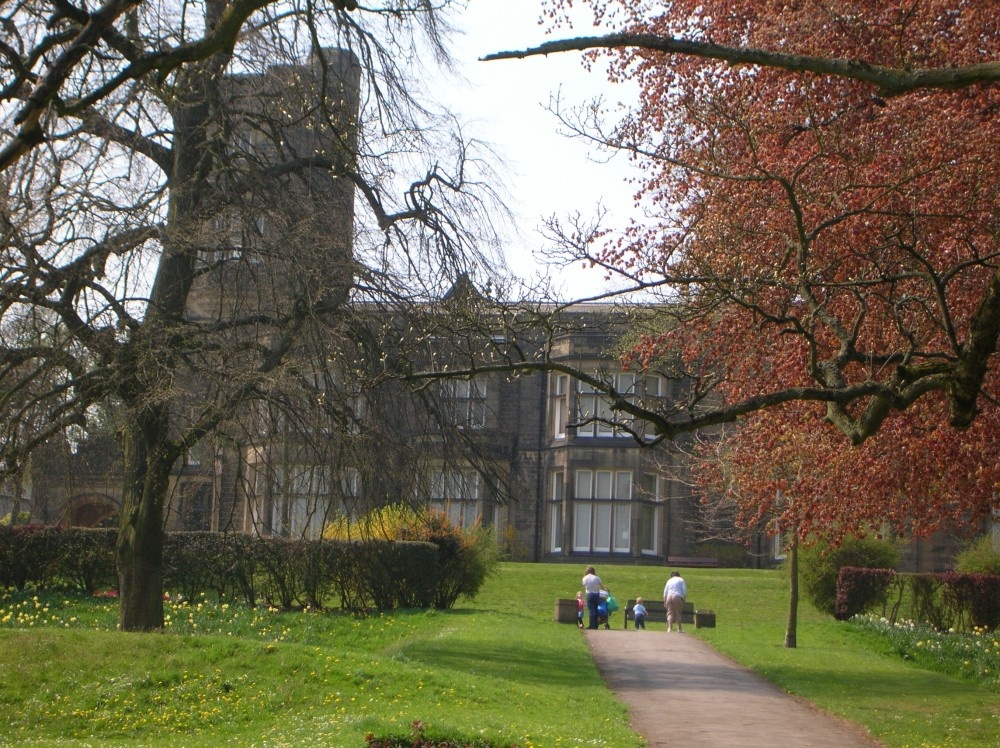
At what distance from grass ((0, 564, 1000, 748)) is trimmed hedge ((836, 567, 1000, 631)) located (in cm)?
234

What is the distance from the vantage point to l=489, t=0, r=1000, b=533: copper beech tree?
39.1 feet

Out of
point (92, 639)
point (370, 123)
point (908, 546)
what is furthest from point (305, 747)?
point (908, 546)

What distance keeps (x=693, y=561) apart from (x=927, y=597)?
1506cm

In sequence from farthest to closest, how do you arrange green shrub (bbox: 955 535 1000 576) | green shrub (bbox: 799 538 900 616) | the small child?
green shrub (bbox: 799 538 900 616), green shrub (bbox: 955 535 1000 576), the small child

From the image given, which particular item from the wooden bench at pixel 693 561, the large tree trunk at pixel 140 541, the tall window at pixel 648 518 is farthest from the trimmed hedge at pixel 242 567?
the tall window at pixel 648 518

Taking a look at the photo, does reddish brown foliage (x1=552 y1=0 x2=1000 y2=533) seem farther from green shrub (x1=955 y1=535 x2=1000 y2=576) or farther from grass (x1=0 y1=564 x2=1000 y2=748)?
green shrub (x1=955 y1=535 x2=1000 y2=576)

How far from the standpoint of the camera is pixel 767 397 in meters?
8.31

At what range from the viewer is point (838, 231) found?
44.6 feet

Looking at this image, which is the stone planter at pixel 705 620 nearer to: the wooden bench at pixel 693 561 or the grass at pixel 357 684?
the grass at pixel 357 684

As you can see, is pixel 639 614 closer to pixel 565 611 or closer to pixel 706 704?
pixel 565 611

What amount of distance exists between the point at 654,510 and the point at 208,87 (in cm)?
2855

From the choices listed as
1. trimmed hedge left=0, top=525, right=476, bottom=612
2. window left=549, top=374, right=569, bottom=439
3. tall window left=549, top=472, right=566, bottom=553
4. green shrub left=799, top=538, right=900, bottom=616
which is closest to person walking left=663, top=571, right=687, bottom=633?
green shrub left=799, top=538, right=900, bottom=616

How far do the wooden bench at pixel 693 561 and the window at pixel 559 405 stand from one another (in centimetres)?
543

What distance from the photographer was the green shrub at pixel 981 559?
26.2 metres
